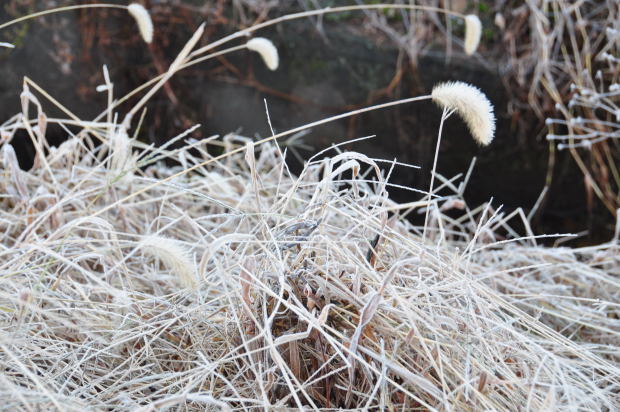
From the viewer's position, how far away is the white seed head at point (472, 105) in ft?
2.81

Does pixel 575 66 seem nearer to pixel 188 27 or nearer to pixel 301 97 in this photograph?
pixel 301 97

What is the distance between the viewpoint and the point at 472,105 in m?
0.86

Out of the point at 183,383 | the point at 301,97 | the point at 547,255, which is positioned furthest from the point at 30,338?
the point at 301,97

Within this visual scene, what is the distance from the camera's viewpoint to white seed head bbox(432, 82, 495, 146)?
0.86 metres

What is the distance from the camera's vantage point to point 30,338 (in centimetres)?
89

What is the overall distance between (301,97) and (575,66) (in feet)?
2.80

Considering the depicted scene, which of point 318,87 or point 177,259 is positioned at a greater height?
point 177,259

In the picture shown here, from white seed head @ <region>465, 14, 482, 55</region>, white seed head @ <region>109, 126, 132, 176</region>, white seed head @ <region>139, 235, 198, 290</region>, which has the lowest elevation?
white seed head @ <region>109, 126, 132, 176</region>

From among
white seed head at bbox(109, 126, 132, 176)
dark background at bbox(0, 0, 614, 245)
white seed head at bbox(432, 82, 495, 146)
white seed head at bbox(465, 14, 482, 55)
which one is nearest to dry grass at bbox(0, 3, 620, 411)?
white seed head at bbox(432, 82, 495, 146)

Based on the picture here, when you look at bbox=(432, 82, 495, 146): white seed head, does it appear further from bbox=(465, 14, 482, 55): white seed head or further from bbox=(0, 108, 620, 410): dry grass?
bbox=(465, 14, 482, 55): white seed head

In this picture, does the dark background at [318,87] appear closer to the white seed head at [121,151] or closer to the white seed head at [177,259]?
the white seed head at [121,151]

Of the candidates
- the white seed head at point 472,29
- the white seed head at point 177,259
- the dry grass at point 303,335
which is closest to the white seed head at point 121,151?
the dry grass at point 303,335

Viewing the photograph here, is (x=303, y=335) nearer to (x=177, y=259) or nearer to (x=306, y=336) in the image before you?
(x=306, y=336)

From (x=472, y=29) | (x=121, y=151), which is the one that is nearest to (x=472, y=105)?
(x=472, y=29)
